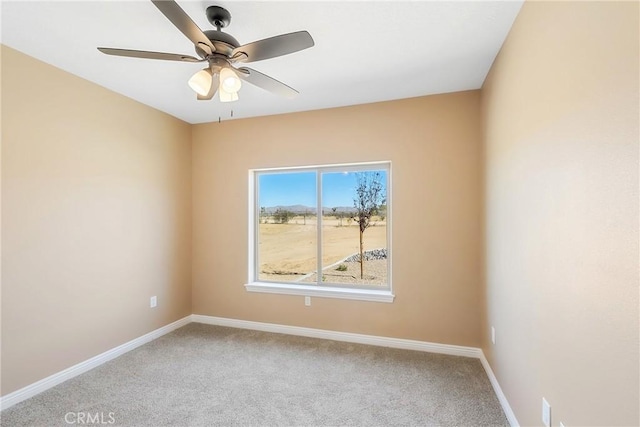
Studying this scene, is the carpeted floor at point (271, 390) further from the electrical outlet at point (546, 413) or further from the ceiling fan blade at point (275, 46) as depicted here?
the ceiling fan blade at point (275, 46)

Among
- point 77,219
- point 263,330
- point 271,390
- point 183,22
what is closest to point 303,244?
point 263,330

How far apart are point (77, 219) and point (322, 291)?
7.86 feet

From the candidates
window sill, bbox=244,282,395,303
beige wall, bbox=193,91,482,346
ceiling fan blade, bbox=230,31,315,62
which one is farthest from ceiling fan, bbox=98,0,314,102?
window sill, bbox=244,282,395,303

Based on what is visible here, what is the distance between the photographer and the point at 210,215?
376cm

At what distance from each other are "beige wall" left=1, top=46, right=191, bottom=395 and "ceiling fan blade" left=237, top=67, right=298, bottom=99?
1.72m

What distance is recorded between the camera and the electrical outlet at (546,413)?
1.38m

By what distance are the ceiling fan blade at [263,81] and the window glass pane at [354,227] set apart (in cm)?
146

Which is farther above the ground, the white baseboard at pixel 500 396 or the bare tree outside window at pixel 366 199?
the bare tree outside window at pixel 366 199

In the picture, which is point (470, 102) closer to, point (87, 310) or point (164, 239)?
point (164, 239)

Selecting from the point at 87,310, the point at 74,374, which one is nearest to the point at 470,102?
the point at 87,310

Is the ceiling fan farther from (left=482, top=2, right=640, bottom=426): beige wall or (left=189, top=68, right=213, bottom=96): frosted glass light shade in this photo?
(left=482, top=2, right=640, bottom=426): beige wall

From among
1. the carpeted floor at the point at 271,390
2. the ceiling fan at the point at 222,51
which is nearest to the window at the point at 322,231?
the carpeted floor at the point at 271,390

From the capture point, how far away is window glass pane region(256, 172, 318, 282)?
11.6 ft

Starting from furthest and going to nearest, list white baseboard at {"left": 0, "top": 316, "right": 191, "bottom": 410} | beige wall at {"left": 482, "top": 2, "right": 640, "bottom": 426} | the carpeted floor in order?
white baseboard at {"left": 0, "top": 316, "right": 191, "bottom": 410}
the carpeted floor
beige wall at {"left": 482, "top": 2, "right": 640, "bottom": 426}
